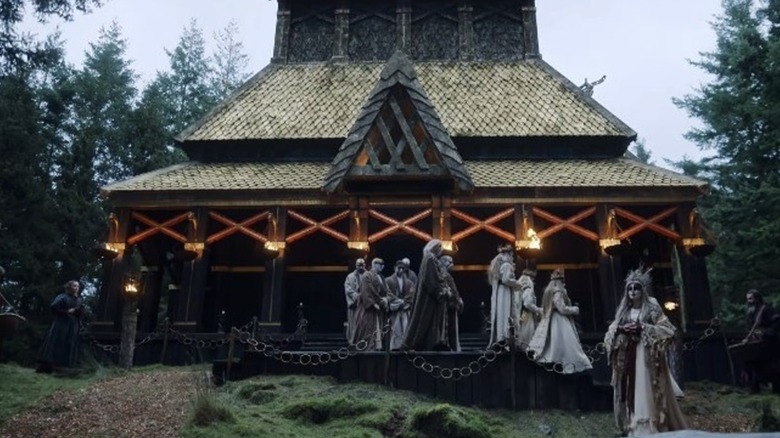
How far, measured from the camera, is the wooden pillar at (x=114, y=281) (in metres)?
16.0

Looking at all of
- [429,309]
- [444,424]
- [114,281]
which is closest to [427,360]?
[429,309]

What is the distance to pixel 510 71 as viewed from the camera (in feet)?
75.8

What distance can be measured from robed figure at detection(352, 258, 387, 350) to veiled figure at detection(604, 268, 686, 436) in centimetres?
495

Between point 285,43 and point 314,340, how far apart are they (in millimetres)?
12142

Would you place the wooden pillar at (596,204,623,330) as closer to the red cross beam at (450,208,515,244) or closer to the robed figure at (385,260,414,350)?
the red cross beam at (450,208,515,244)

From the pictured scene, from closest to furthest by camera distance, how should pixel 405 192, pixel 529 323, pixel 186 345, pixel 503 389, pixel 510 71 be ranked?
pixel 503 389, pixel 529 323, pixel 186 345, pixel 405 192, pixel 510 71

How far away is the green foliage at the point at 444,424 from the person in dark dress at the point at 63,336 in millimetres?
7316

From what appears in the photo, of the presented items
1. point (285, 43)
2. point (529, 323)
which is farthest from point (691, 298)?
point (285, 43)

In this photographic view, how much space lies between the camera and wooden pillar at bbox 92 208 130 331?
52.4ft

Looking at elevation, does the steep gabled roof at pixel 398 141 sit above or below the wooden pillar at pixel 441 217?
above

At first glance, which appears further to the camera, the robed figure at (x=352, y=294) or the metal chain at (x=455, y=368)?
the robed figure at (x=352, y=294)

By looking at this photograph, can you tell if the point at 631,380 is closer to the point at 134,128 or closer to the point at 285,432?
the point at 285,432

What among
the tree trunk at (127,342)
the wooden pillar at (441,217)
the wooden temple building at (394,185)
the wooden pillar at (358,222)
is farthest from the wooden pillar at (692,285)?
the tree trunk at (127,342)

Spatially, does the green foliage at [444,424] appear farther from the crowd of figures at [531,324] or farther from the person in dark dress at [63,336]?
the person in dark dress at [63,336]
